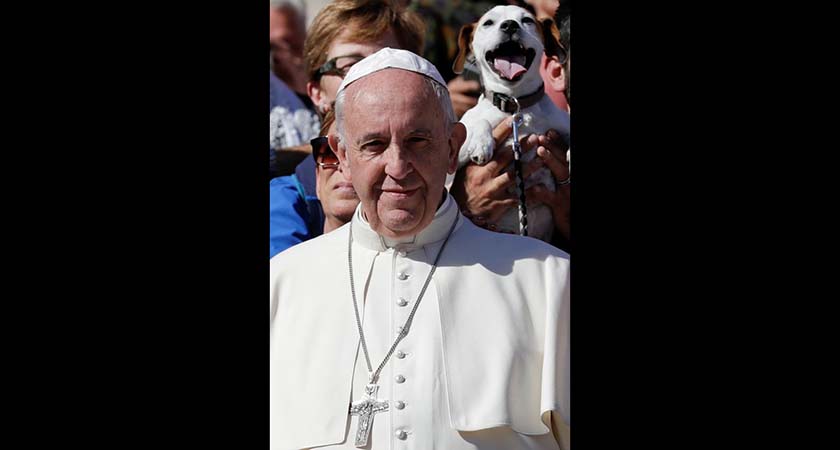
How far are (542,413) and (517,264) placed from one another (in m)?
0.53

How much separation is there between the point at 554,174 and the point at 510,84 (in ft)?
1.26

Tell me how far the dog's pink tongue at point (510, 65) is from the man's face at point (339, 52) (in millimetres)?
387

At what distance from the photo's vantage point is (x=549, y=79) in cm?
466

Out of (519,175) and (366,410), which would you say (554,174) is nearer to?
(519,175)

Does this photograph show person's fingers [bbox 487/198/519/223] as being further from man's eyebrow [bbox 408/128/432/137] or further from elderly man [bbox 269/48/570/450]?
man's eyebrow [bbox 408/128/432/137]

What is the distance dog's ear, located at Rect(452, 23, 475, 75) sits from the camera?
4.57 meters

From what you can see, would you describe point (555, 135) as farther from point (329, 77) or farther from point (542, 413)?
point (542, 413)

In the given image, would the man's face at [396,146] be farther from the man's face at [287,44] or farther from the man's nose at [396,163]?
the man's face at [287,44]

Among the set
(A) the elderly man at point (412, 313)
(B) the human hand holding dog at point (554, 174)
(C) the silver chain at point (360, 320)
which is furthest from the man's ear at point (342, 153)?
(B) the human hand holding dog at point (554, 174)

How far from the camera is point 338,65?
459 cm

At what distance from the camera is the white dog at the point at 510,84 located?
449cm

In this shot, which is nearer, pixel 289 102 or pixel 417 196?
pixel 417 196

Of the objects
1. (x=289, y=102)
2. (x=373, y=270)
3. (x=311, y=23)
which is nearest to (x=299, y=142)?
(x=289, y=102)

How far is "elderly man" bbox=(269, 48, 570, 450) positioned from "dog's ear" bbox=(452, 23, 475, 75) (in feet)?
2.03
